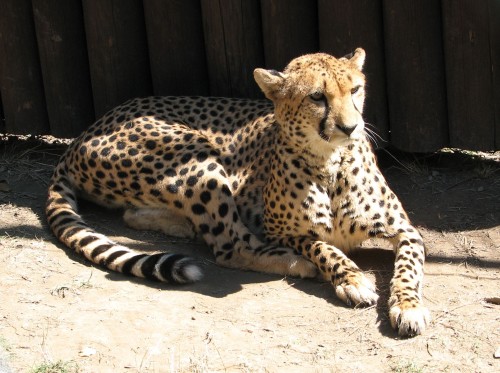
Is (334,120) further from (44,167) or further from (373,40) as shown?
(44,167)

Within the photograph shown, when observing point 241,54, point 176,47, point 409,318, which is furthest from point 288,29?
point 409,318

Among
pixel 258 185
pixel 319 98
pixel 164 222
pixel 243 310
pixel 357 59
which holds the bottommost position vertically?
pixel 243 310

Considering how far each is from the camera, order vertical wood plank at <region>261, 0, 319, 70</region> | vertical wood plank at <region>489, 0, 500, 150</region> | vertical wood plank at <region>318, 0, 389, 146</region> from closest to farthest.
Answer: vertical wood plank at <region>489, 0, 500, 150</region>
vertical wood plank at <region>318, 0, 389, 146</region>
vertical wood plank at <region>261, 0, 319, 70</region>

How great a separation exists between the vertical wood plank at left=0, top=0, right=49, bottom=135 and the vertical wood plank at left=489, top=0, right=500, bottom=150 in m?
3.26

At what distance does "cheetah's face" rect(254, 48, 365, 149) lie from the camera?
4.71 m

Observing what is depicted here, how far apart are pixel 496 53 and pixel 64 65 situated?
9.98ft

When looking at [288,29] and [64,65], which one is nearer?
[288,29]

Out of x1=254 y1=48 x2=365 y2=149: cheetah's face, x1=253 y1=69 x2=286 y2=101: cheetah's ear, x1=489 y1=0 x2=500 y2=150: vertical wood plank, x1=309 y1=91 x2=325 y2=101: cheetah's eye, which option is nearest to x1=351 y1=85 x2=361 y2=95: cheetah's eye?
x1=254 y1=48 x2=365 y2=149: cheetah's face

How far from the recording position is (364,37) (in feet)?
19.4

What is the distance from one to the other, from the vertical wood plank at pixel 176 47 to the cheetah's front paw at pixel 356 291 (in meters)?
2.20

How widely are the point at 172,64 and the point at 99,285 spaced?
2.01 meters

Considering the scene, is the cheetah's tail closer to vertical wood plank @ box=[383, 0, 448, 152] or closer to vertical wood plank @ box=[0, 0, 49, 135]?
vertical wood plank @ box=[0, 0, 49, 135]

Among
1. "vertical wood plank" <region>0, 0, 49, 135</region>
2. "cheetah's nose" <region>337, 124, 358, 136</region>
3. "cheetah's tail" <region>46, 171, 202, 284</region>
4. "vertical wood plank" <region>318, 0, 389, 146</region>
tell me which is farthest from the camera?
"vertical wood plank" <region>0, 0, 49, 135</region>

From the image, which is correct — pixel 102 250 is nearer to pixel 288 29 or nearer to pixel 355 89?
pixel 355 89
